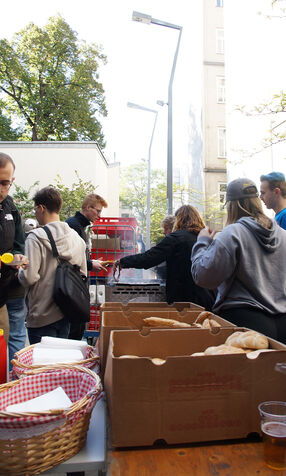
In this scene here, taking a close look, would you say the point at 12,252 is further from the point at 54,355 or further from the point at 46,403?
the point at 46,403

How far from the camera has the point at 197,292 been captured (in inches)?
140

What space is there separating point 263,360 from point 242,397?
0.14 meters

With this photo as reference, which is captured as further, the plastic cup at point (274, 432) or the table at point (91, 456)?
the table at point (91, 456)

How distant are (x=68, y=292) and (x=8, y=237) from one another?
2.17 feet

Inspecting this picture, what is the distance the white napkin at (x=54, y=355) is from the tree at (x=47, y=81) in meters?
31.0

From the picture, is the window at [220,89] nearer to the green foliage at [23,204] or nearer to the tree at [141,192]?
the tree at [141,192]

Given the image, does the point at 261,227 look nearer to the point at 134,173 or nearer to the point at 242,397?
the point at 242,397

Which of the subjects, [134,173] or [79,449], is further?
[134,173]

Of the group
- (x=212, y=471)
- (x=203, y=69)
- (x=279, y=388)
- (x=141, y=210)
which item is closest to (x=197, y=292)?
(x=279, y=388)

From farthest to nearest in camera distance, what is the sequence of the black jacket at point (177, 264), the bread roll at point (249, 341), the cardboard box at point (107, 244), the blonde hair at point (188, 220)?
the cardboard box at point (107, 244), the blonde hair at point (188, 220), the black jacket at point (177, 264), the bread roll at point (249, 341)

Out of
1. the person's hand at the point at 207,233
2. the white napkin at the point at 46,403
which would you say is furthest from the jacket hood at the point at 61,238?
the white napkin at the point at 46,403

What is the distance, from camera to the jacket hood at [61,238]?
3.08 m

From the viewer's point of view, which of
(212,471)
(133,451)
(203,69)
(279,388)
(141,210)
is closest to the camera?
(212,471)

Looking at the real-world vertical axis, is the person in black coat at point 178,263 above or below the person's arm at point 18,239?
below
